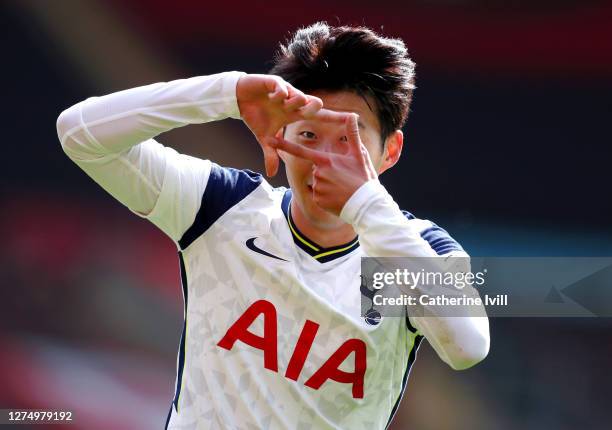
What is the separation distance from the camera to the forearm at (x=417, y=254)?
70.4 inches

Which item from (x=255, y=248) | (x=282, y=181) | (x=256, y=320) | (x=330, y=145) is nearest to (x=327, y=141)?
(x=330, y=145)

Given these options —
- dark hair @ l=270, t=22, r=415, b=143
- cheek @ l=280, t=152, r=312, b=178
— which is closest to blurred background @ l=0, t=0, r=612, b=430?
dark hair @ l=270, t=22, r=415, b=143

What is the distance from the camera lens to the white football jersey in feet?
6.68

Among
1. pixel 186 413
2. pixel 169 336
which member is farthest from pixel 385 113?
pixel 169 336

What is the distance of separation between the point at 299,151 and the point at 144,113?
1.13 ft

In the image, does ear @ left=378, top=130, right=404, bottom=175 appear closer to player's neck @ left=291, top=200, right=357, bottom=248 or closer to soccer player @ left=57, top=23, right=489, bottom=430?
soccer player @ left=57, top=23, right=489, bottom=430

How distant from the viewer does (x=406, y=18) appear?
17.3 ft

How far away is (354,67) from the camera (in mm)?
2268

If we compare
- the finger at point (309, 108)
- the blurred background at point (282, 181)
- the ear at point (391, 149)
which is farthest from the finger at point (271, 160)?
the blurred background at point (282, 181)

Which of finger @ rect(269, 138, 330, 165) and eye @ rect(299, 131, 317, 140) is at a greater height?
finger @ rect(269, 138, 330, 165)

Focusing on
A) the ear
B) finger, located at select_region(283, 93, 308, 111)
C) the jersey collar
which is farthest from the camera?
the ear

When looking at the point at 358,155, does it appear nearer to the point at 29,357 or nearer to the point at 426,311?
the point at 426,311

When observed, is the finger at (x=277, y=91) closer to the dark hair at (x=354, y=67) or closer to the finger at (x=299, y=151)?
the finger at (x=299, y=151)

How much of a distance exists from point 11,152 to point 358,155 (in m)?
3.54
